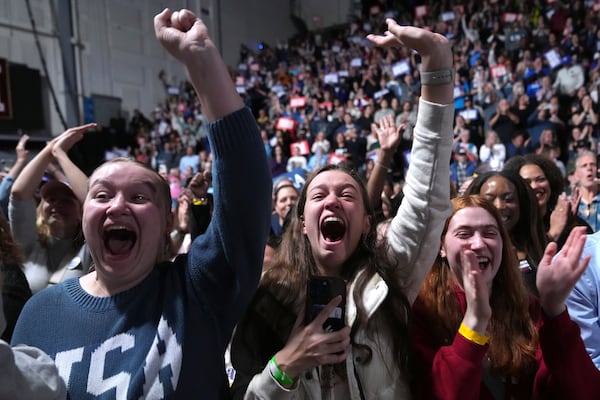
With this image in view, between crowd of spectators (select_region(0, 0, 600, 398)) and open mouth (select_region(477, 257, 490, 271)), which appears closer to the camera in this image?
crowd of spectators (select_region(0, 0, 600, 398))

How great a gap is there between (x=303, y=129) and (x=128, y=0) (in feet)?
22.7

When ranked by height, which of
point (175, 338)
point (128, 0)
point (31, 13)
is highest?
point (128, 0)

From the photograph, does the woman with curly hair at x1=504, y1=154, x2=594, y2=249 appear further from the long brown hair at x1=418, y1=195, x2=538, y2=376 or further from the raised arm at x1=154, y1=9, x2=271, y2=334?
the raised arm at x1=154, y1=9, x2=271, y2=334

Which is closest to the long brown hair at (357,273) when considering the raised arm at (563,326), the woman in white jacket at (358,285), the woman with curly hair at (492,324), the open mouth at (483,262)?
the woman in white jacket at (358,285)

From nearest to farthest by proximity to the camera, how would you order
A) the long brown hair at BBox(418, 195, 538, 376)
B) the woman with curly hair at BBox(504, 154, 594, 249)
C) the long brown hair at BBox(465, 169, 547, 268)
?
the long brown hair at BBox(418, 195, 538, 376) < the long brown hair at BBox(465, 169, 547, 268) < the woman with curly hair at BBox(504, 154, 594, 249)

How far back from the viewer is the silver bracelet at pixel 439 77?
1228mm

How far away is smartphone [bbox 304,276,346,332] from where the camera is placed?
1.10 meters

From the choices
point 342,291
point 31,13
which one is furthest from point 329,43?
point 342,291

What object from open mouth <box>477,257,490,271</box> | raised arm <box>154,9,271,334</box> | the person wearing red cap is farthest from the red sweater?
the person wearing red cap

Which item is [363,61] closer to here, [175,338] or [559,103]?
[559,103]

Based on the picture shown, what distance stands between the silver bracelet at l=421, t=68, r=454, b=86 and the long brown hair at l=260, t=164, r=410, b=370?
1.19 feet

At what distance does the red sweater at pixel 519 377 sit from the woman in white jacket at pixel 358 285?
73 millimetres

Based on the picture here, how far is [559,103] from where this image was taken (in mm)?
6887

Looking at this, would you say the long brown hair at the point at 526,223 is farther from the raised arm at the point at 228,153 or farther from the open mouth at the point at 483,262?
the raised arm at the point at 228,153
